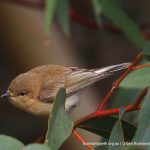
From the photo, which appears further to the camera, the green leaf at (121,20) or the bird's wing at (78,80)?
the green leaf at (121,20)

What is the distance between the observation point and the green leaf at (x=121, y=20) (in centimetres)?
409

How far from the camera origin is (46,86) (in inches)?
150

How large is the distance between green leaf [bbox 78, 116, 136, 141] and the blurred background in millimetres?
2329

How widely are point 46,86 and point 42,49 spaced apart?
5.98ft

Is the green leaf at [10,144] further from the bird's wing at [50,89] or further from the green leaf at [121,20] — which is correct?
the green leaf at [121,20]

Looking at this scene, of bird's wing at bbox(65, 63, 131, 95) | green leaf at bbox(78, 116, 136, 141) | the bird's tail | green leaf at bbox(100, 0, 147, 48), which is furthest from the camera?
green leaf at bbox(100, 0, 147, 48)

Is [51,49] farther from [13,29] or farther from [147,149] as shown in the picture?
[147,149]

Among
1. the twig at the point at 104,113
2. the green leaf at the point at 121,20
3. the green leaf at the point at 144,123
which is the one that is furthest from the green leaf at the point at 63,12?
the green leaf at the point at 144,123

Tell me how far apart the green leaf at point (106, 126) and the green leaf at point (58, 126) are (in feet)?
0.66

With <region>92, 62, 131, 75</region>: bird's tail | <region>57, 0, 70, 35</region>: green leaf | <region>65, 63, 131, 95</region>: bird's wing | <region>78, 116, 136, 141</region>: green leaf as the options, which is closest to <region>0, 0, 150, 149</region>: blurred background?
<region>57, 0, 70, 35</region>: green leaf

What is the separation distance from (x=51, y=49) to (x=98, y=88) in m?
1.12

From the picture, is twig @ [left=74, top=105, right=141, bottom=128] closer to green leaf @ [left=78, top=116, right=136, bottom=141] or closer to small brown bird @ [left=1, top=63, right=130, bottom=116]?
green leaf @ [left=78, top=116, right=136, bottom=141]

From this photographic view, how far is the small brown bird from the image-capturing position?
3730 mm

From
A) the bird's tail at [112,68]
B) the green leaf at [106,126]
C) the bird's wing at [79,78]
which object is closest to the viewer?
the green leaf at [106,126]
